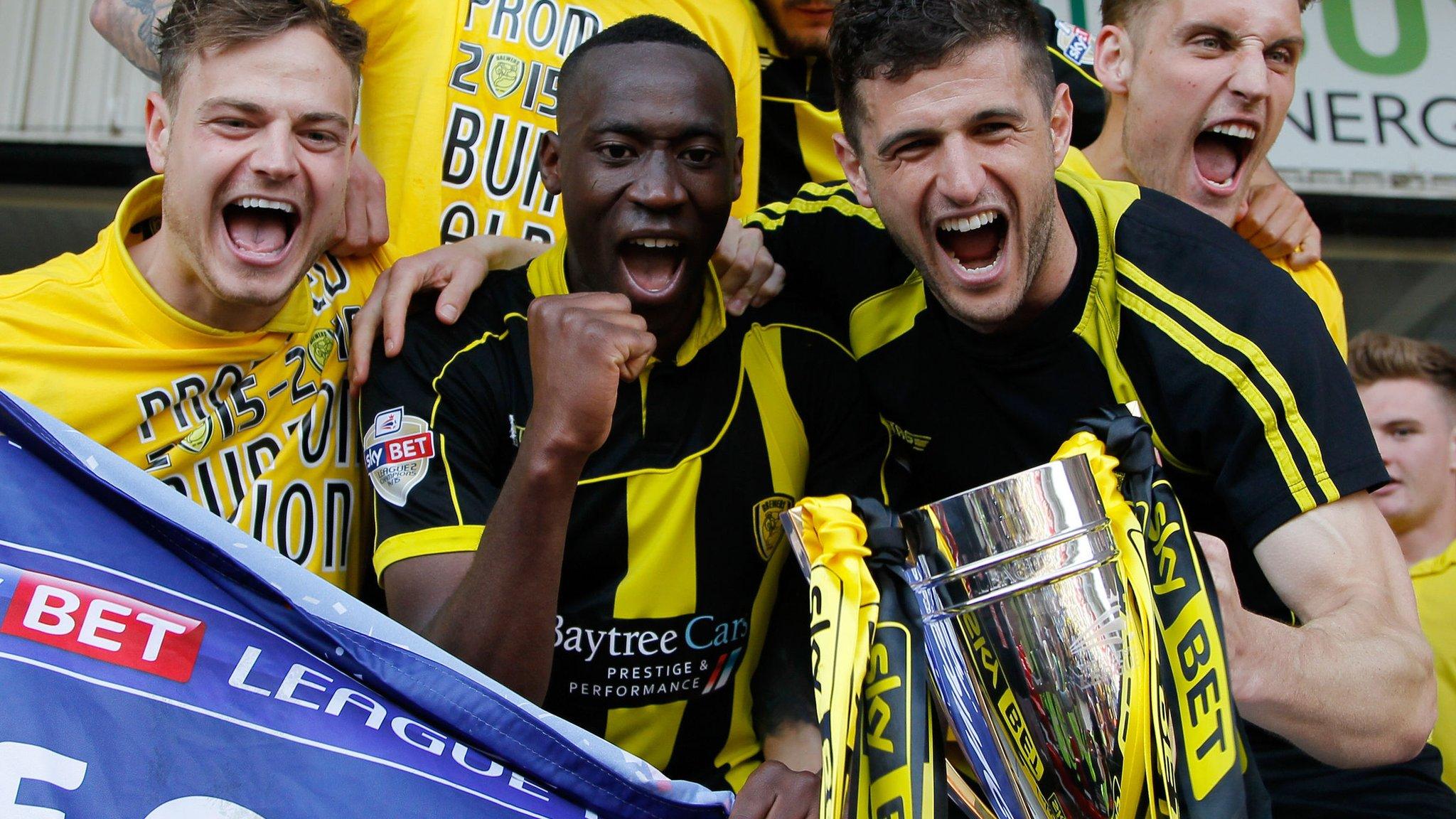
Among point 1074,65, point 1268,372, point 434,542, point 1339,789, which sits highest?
point 1074,65

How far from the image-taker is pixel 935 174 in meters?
2.14

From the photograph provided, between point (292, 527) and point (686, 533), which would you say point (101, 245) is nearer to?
point (292, 527)

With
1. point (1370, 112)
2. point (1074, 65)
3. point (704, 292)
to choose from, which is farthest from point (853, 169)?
point (1370, 112)

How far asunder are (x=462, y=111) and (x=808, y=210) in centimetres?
70

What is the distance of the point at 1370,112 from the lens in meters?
4.74

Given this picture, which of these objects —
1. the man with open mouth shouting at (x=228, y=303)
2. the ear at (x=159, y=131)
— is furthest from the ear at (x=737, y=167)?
the ear at (x=159, y=131)

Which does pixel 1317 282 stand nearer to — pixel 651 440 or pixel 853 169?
pixel 853 169

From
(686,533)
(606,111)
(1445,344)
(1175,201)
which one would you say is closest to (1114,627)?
(686,533)

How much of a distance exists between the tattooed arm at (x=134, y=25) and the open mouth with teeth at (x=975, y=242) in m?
1.55

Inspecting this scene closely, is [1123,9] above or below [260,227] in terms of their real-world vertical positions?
above

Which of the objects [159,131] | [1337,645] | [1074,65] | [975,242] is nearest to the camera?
[1337,645]

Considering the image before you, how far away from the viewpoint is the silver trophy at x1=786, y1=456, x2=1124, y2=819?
5.14ft

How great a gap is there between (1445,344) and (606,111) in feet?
14.6

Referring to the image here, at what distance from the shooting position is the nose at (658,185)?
218 cm
